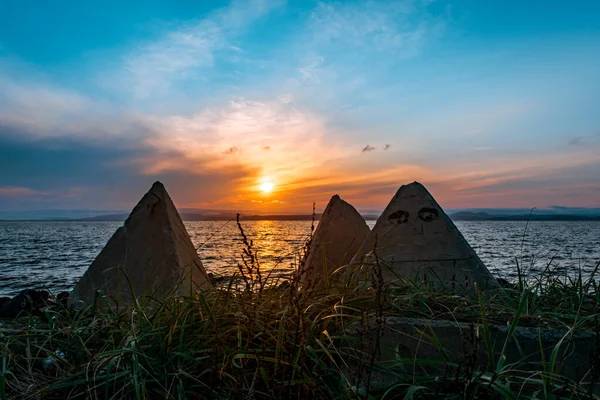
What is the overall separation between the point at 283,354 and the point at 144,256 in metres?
4.50

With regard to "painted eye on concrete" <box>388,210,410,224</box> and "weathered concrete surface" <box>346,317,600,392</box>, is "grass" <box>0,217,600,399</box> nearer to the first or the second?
"weathered concrete surface" <box>346,317,600,392</box>

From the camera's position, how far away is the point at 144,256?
6027 millimetres

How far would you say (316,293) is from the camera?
2975 millimetres

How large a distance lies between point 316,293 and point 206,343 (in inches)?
36.2

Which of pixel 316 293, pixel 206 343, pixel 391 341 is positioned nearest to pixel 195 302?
pixel 206 343

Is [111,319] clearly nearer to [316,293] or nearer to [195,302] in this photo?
[195,302]

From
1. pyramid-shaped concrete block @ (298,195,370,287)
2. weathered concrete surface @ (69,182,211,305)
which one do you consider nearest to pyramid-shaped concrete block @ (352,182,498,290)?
pyramid-shaped concrete block @ (298,195,370,287)

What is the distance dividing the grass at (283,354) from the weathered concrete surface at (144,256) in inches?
107

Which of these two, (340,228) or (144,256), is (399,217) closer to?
(340,228)

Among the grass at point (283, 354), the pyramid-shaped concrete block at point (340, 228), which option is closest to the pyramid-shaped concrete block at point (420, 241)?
the pyramid-shaped concrete block at point (340, 228)

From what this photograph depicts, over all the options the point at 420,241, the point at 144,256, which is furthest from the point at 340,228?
the point at 144,256

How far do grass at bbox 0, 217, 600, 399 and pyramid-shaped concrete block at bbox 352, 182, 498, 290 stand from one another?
99.6 inches

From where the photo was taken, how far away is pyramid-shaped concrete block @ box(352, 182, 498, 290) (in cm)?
556

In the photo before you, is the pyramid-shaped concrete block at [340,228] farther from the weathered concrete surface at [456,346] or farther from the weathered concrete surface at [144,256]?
the weathered concrete surface at [456,346]
